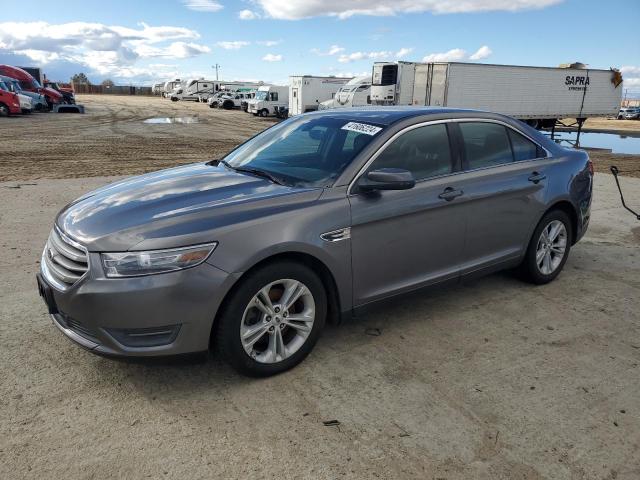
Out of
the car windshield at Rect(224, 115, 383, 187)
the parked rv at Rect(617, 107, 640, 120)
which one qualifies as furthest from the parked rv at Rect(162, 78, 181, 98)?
the car windshield at Rect(224, 115, 383, 187)

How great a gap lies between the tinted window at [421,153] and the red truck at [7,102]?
30.5 metres

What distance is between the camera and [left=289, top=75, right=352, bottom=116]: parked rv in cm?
3319

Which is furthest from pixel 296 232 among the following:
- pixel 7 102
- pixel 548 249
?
pixel 7 102

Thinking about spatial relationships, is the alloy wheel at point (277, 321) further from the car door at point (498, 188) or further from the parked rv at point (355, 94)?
the parked rv at point (355, 94)

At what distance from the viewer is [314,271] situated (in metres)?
3.36

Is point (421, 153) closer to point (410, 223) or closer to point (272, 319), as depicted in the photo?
point (410, 223)

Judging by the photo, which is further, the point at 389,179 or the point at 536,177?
the point at 536,177

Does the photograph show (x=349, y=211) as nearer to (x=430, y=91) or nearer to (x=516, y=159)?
→ (x=516, y=159)

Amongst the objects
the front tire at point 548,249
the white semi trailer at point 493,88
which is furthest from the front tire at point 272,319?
the white semi trailer at point 493,88

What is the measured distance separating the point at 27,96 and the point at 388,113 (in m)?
32.3

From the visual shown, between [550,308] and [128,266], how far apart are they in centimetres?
343

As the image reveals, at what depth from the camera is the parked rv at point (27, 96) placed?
28.9 m

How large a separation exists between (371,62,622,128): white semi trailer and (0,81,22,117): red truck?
1943 centimetres

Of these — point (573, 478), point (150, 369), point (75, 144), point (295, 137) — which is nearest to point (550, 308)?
point (573, 478)
